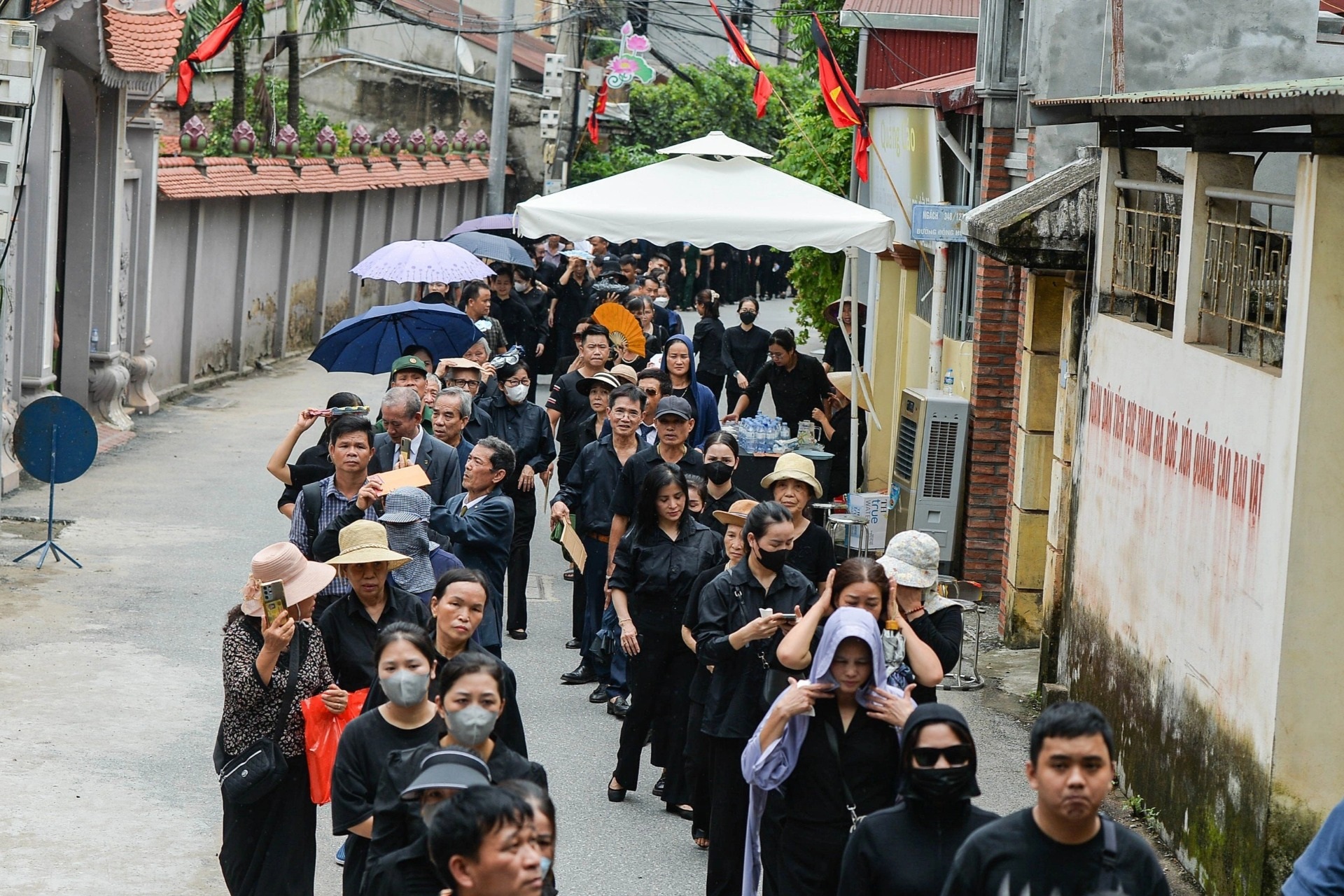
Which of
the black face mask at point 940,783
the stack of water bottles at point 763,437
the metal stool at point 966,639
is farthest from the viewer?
the stack of water bottles at point 763,437

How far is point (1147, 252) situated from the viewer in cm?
936

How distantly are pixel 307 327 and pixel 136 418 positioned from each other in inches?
345

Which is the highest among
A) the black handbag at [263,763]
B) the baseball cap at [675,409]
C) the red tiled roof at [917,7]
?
the red tiled roof at [917,7]

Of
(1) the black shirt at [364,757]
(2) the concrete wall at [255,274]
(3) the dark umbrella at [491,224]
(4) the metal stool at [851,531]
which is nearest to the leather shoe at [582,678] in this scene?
(4) the metal stool at [851,531]

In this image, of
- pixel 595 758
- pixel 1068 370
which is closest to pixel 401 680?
pixel 595 758

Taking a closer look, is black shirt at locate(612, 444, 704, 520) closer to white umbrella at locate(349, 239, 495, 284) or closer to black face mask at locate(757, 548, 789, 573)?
black face mask at locate(757, 548, 789, 573)

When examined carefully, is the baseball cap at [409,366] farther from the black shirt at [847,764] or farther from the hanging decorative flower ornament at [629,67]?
the hanging decorative flower ornament at [629,67]

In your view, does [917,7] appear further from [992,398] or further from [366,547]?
[366,547]

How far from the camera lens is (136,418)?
768 inches

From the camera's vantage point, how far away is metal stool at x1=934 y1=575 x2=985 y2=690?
10.8m

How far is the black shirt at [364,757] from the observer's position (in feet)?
16.9

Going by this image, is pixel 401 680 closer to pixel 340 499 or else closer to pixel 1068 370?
pixel 340 499

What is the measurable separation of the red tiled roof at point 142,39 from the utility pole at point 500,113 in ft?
38.8

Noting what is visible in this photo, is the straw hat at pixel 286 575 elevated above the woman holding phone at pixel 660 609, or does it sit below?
above
